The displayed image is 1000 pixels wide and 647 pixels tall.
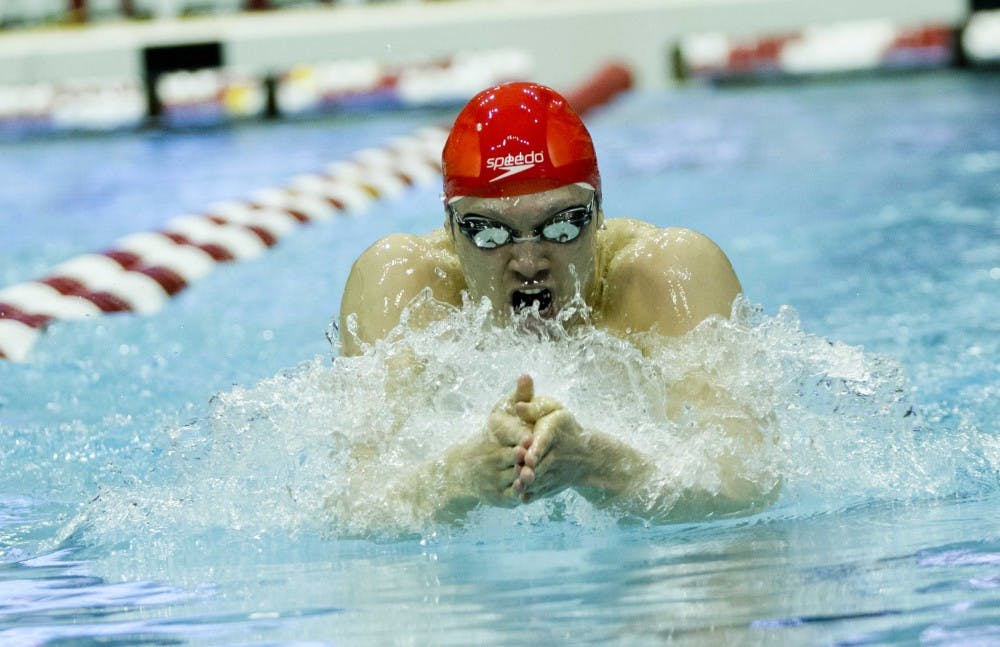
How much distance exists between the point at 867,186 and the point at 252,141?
17.3 feet

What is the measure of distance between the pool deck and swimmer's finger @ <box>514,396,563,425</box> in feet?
32.6

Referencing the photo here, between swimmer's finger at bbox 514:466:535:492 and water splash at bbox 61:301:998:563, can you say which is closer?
swimmer's finger at bbox 514:466:535:492

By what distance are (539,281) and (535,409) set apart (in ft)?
1.49

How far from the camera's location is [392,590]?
2258 millimetres

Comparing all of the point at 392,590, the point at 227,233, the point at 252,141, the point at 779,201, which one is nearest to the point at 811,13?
the point at 252,141

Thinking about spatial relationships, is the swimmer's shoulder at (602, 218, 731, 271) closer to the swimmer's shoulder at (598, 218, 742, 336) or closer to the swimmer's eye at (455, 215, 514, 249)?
the swimmer's shoulder at (598, 218, 742, 336)

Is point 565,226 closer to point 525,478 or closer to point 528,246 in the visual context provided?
point 528,246

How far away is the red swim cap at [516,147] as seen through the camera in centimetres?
256

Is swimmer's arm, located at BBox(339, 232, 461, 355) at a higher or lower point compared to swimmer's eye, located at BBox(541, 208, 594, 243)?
lower

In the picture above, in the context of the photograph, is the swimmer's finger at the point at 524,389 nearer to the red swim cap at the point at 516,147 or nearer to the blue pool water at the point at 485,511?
the blue pool water at the point at 485,511

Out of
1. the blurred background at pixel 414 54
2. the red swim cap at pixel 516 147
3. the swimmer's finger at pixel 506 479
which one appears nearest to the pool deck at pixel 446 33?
the blurred background at pixel 414 54

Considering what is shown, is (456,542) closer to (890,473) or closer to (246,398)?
(246,398)

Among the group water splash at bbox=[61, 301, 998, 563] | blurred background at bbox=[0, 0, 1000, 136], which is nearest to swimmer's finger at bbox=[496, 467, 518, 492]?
water splash at bbox=[61, 301, 998, 563]

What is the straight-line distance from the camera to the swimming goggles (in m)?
2.53
